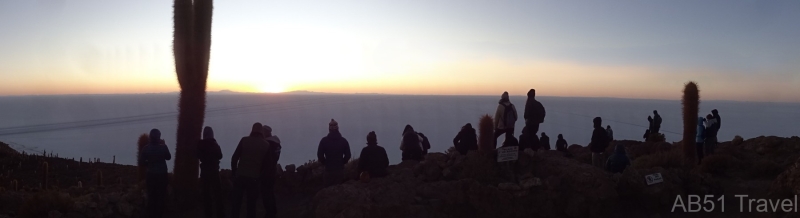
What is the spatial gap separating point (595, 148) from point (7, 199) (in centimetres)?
1022

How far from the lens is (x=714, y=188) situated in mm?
8695

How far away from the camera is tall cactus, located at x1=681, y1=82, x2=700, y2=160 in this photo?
1298cm

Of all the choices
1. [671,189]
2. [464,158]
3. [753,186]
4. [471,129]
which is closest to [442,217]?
[464,158]

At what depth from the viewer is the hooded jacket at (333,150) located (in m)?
8.10

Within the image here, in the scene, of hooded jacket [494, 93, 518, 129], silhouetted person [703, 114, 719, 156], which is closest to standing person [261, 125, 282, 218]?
hooded jacket [494, 93, 518, 129]

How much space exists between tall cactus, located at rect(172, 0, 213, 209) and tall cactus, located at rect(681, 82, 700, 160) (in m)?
11.3

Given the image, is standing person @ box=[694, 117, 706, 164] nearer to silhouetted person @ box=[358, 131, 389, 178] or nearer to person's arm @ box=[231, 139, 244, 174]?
silhouetted person @ box=[358, 131, 389, 178]

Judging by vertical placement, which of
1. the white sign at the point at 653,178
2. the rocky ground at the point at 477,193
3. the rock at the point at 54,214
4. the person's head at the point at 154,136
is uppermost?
the person's head at the point at 154,136

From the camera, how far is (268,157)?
23.2ft

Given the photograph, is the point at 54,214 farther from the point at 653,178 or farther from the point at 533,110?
the point at 653,178

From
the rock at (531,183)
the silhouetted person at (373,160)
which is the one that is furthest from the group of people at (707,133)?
the silhouetted person at (373,160)

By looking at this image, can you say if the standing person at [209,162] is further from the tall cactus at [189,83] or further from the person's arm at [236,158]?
the tall cactus at [189,83]

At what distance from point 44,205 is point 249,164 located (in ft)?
9.52

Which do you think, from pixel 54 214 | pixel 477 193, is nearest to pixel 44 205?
pixel 54 214
